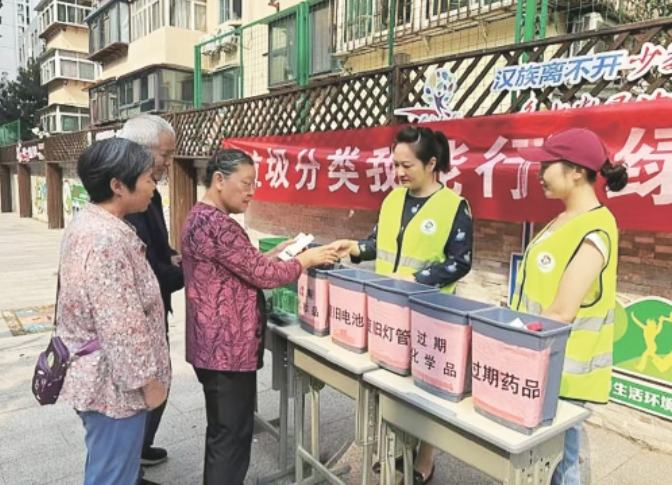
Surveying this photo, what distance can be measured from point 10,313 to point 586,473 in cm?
600

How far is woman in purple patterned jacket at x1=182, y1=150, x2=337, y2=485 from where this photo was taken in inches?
71.4

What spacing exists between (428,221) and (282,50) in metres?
6.58

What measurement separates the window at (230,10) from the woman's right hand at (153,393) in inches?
453

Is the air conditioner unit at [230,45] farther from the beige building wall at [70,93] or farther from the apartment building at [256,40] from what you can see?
the beige building wall at [70,93]

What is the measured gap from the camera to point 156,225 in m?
2.31

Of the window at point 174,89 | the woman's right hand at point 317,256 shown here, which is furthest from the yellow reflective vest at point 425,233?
the window at point 174,89

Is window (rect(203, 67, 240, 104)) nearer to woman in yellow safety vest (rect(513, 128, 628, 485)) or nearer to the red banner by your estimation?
the red banner

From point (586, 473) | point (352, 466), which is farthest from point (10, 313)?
point (586, 473)

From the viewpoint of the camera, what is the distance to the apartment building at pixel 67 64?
24.0m

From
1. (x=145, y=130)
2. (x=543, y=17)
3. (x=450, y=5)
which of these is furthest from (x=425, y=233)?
(x=450, y=5)

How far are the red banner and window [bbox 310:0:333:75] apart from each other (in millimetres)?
2561

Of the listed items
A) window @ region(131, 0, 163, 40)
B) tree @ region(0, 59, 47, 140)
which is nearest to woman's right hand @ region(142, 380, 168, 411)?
window @ region(131, 0, 163, 40)

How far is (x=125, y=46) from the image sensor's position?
1689 cm

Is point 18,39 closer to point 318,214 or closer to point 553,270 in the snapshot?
point 318,214
